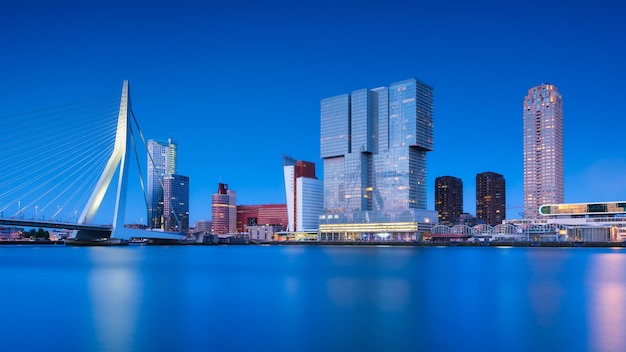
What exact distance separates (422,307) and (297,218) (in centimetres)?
→ 15509

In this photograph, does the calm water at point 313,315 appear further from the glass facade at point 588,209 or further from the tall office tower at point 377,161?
the tall office tower at point 377,161

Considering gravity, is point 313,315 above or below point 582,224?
below

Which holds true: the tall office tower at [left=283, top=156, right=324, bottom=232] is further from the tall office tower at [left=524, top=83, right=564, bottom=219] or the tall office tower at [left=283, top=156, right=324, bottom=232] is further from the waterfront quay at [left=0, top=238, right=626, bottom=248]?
the tall office tower at [left=524, top=83, right=564, bottom=219]

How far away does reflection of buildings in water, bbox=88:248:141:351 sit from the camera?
14.7m

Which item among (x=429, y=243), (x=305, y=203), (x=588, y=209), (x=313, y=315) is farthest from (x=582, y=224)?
(x=313, y=315)

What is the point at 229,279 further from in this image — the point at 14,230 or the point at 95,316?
the point at 14,230

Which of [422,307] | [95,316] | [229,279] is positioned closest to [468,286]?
[422,307]

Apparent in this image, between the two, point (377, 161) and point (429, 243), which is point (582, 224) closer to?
point (429, 243)

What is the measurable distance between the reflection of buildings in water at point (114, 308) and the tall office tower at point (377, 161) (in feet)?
389

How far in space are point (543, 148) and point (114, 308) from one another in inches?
7213

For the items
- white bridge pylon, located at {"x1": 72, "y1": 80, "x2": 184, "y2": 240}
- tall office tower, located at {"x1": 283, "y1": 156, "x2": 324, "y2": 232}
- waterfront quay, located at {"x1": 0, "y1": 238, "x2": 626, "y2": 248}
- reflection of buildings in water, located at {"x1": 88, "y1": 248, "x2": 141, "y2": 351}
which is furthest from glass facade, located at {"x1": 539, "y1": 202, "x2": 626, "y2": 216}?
reflection of buildings in water, located at {"x1": 88, "y1": 248, "x2": 141, "y2": 351}

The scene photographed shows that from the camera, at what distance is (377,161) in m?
156

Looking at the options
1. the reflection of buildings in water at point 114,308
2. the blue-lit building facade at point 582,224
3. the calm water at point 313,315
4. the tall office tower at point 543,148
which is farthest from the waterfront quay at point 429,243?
the calm water at point 313,315

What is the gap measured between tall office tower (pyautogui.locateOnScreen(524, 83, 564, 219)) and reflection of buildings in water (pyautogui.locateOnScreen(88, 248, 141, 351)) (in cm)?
17044
